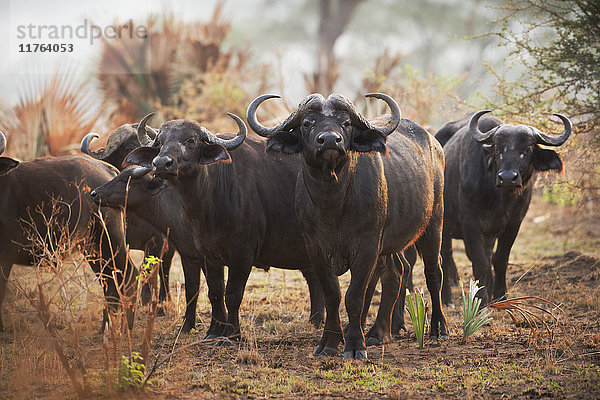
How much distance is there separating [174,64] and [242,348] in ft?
35.8

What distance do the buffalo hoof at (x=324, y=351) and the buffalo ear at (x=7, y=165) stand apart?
3667 mm

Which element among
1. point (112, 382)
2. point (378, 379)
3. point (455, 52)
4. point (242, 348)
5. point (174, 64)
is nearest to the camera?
point (112, 382)

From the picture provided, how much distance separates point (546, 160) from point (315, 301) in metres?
2.98

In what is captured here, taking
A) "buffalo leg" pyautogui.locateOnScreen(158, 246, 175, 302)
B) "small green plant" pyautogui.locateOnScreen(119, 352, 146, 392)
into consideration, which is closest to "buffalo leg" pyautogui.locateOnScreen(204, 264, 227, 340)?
"buffalo leg" pyautogui.locateOnScreen(158, 246, 175, 302)

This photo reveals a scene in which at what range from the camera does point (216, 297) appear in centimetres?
738

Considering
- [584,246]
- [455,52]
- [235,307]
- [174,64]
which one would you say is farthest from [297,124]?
[455,52]

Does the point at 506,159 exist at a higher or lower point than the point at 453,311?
higher

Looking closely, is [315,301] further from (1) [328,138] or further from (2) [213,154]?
(1) [328,138]

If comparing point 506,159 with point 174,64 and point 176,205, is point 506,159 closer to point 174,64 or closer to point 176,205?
point 176,205

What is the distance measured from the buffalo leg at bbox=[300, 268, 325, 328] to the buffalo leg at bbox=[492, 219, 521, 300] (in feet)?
7.20

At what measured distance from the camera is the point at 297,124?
21.4 ft

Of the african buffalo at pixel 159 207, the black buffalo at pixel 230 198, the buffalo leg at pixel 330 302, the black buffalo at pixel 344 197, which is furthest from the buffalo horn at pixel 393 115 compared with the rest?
the african buffalo at pixel 159 207

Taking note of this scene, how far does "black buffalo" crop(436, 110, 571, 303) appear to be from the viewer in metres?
8.51

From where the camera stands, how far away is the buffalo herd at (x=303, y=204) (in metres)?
6.54
